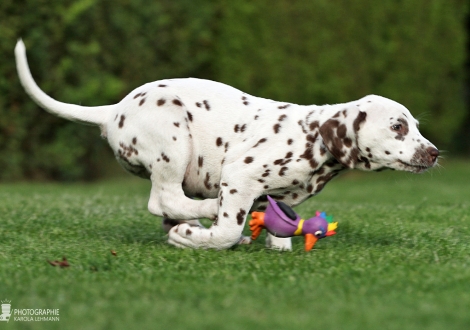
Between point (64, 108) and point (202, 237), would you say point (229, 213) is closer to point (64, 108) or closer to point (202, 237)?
point (202, 237)

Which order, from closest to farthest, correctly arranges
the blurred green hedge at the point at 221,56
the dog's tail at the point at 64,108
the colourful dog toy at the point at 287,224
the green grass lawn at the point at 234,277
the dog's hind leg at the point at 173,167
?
the green grass lawn at the point at 234,277, the colourful dog toy at the point at 287,224, the dog's hind leg at the point at 173,167, the dog's tail at the point at 64,108, the blurred green hedge at the point at 221,56

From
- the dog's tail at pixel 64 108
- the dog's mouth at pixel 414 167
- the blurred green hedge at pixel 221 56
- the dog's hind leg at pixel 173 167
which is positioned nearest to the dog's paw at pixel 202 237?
the dog's hind leg at pixel 173 167

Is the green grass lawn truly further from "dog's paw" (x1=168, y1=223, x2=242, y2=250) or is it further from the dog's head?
the dog's head

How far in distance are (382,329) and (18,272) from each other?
7.37 feet

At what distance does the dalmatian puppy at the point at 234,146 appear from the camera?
5.32 m

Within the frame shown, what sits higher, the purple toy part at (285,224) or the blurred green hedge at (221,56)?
the blurred green hedge at (221,56)

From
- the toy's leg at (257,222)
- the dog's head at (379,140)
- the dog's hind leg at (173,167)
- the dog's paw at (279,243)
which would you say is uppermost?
the dog's head at (379,140)

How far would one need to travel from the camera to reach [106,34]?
14.0 meters

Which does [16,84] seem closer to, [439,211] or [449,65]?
[439,211]

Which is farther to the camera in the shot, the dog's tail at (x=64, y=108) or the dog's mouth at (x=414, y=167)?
the dog's tail at (x=64, y=108)

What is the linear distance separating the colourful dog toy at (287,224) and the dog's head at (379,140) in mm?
453

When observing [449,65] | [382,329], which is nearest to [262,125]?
[382,329]

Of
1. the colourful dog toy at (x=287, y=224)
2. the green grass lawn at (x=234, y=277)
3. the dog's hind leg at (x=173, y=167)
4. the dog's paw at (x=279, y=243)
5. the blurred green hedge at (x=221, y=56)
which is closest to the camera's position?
the green grass lawn at (x=234, y=277)

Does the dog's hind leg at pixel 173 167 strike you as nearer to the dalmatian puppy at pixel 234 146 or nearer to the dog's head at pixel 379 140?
the dalmatian puppy at pixel 234 146
